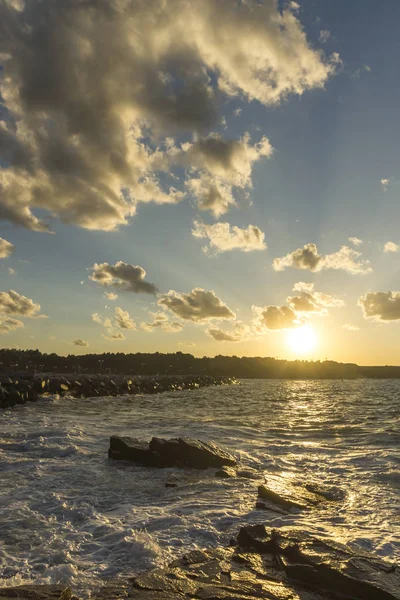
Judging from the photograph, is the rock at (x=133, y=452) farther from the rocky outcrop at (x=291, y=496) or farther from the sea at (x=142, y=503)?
the rocky outcrop at (x=291, y=496)

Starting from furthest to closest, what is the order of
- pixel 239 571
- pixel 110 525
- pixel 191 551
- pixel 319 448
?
pixel 319 448, pixel 110 525, pixel 191 551, pixel 239 571

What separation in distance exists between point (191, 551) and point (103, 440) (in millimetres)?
10704

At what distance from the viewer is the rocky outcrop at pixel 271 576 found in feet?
15.6

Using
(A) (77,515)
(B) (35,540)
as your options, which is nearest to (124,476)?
(A) (77,515)

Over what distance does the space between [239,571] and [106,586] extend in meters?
1.71

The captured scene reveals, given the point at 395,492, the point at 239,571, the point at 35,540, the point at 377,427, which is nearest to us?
the point at 239,571

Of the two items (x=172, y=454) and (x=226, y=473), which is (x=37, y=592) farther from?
(x=172, y=454)

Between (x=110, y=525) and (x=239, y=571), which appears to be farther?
(x=110, y=525)

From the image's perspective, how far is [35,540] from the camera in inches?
255

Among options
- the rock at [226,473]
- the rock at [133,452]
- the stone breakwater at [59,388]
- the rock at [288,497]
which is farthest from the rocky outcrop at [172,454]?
the stone breakwater at [59,388]

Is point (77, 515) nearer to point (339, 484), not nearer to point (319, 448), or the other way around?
point (339, 484)

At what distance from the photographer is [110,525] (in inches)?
282

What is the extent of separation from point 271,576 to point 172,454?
739cm

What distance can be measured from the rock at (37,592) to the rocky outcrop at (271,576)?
1.40 feet
